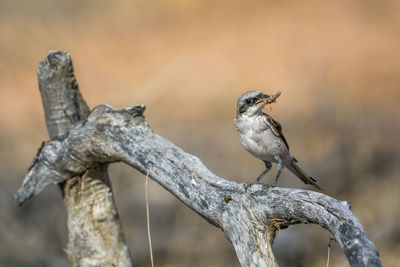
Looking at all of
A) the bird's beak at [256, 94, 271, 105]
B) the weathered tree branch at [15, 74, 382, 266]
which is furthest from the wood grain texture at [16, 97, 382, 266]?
the bird's beak at [256, 94, 271, 105]

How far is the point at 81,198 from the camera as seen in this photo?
3322mm

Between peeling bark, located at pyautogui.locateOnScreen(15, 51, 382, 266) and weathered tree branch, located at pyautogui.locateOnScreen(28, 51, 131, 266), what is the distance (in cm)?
2

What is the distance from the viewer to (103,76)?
→ 1009 centimetres

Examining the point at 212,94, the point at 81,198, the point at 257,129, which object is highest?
the point at 212,94

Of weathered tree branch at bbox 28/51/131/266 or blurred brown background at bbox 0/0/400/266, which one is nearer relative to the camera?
weathered tree branch at bbox 28/51/131/266

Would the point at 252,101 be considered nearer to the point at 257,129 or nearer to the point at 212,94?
the point at 257,129

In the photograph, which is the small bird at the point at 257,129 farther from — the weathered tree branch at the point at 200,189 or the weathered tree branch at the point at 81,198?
the weathered tree branch at the point at 81,198

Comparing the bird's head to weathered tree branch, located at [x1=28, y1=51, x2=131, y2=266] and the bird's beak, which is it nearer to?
the bird's beak

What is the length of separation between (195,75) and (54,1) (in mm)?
4772

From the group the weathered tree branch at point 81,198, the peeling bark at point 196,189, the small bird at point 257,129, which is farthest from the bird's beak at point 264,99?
the weathered tree branch at point 81,198

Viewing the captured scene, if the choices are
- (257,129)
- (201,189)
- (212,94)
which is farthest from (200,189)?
(212,94)

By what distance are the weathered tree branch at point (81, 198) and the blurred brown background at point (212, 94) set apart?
1.59m

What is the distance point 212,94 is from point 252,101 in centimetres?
725

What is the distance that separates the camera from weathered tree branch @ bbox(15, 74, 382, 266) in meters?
1.97
